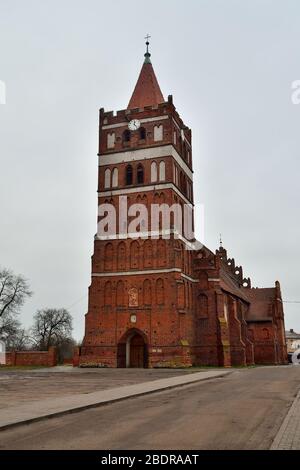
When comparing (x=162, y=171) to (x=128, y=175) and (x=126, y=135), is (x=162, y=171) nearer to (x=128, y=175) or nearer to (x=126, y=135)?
(x=128, y=175)

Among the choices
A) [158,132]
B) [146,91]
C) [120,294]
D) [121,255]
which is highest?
[146,91]

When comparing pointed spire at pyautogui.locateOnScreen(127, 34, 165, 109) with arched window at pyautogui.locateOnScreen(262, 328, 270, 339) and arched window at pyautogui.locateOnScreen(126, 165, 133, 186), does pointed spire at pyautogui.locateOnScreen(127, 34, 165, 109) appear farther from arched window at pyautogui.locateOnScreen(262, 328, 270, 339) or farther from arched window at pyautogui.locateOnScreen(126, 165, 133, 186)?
arched window at pyautogui.locateOnScreen(262, 328, 270, 339)

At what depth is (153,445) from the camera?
25.9 ft

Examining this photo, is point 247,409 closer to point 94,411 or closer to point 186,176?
point 94,411

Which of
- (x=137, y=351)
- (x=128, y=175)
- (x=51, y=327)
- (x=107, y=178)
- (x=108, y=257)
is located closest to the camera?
(x=137, y=351)

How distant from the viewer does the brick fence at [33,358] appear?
4712cm

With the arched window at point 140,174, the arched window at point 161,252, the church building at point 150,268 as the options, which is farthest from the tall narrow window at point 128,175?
the arched window at point 161,252

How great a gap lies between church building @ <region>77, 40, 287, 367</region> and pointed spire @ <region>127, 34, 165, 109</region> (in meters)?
0.11

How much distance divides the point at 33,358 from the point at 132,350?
11.9m

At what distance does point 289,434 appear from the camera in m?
8.73

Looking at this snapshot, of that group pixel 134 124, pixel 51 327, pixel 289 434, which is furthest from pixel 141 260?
pixel 51 327

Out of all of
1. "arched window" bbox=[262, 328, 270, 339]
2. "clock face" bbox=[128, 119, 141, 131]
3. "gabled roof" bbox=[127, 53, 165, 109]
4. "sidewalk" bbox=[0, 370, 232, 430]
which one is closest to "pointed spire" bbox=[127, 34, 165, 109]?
"gabled roof" bbox=[127, 53, 165, 109]

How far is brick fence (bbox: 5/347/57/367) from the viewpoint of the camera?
155 feet

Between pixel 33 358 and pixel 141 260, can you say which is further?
pixel 33 358
